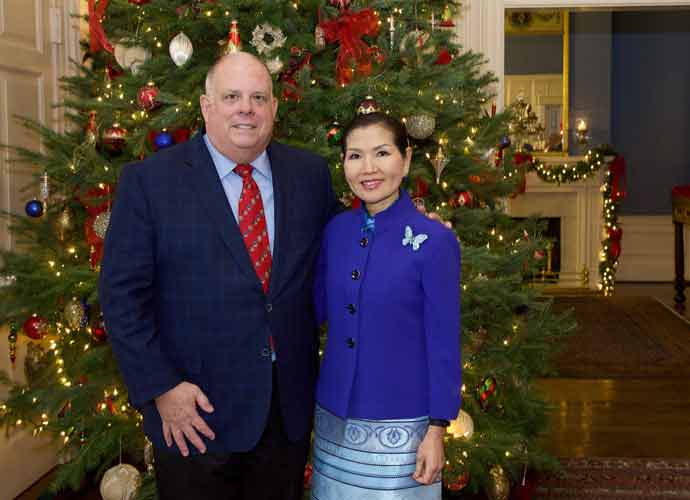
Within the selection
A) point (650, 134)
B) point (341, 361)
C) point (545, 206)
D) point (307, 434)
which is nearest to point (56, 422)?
point (307, 434)

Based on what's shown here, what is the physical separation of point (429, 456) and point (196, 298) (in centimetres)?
58

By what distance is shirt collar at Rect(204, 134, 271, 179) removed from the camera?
186cm

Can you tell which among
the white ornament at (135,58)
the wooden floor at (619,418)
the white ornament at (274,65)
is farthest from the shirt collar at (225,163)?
the wooden floor at (619,418)

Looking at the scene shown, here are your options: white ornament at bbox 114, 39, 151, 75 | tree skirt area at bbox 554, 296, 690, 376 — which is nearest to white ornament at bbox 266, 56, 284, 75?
white ornament at bbox 114, 39, 151, 75

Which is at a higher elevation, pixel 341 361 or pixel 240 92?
pixel 240 92

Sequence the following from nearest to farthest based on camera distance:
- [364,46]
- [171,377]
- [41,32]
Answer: [171,377] < [364,46] < [41,32]

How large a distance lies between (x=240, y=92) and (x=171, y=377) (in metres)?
0.60

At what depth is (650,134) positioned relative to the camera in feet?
31.8

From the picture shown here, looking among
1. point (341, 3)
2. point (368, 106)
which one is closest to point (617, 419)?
point (368, 106)

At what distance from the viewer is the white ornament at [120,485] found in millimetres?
2816

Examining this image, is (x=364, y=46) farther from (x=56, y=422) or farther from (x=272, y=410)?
(x=56, y=422)

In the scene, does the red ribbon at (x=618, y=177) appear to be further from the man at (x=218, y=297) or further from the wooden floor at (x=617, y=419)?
the man at (x=218, y=297)

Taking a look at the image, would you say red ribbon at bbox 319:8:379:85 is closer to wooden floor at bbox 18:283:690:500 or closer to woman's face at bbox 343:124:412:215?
woman's face at bbox 343:124:412:215

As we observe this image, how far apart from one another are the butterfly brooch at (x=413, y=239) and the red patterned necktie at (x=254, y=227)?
303 millimetres
